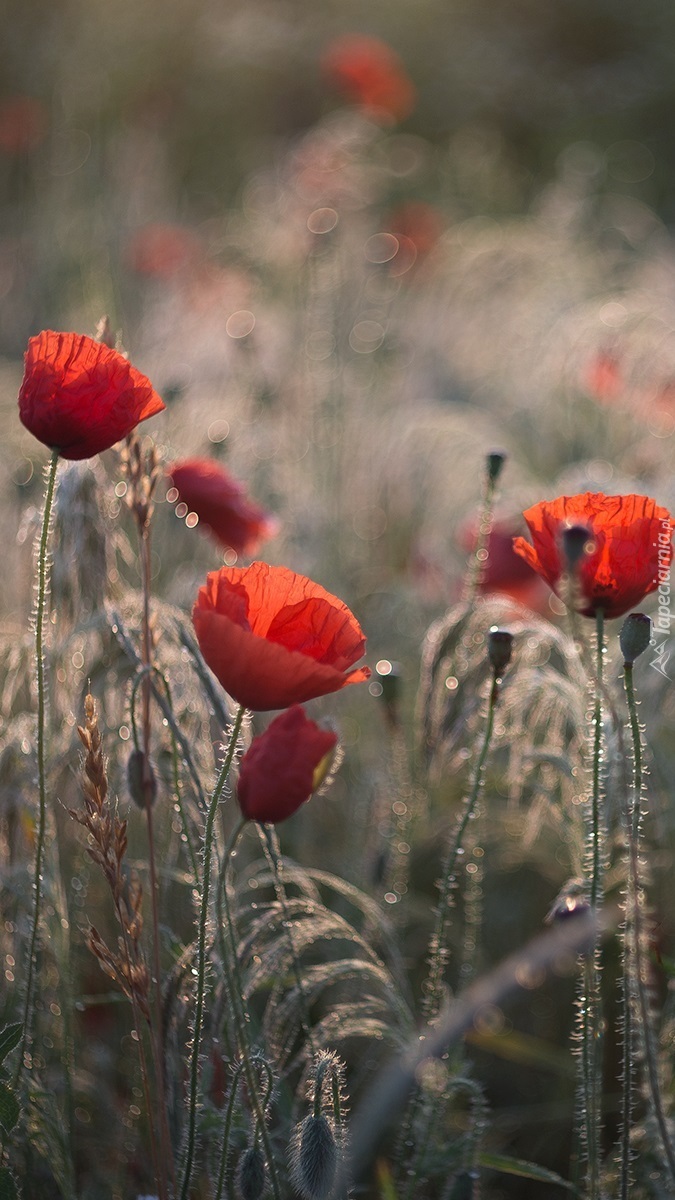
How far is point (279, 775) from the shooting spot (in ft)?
2.21

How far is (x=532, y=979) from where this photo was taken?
3.98ft

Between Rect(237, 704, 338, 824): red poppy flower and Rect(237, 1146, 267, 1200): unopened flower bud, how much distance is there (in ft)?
0.80

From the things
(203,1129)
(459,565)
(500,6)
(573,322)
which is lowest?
(203,1129)

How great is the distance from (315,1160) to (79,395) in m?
0.52

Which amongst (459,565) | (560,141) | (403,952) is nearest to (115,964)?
(403,952)

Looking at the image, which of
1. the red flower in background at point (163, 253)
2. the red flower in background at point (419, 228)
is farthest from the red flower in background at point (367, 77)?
the red flower in background at point (163, 253)

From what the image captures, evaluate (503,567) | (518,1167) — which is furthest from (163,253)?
(518,1167)

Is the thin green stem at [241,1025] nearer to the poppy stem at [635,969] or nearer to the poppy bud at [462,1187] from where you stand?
the poppy bud at [462,1187]

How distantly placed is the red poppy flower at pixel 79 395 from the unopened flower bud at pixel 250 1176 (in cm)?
49

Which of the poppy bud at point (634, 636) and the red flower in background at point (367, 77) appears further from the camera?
the red flower in background at point (367, 77)

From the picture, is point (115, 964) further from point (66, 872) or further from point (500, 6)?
point (500, 6)

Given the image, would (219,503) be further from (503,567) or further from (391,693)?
(503,567)

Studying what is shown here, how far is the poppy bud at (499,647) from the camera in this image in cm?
79

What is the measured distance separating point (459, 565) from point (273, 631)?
99cm
